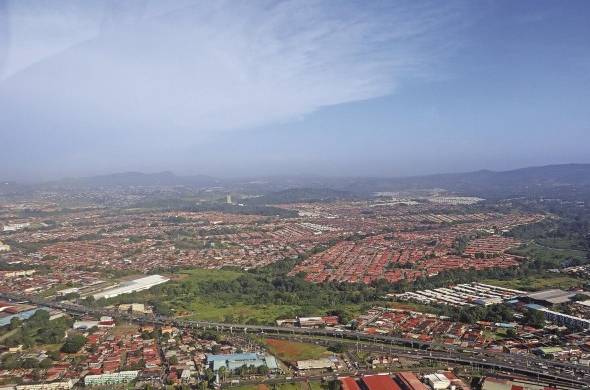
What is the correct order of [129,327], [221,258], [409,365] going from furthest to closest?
[221,258] < [129,327] < [409,365]

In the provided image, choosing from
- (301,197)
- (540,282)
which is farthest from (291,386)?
(301,197)

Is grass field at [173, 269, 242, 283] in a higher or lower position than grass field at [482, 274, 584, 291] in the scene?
lower

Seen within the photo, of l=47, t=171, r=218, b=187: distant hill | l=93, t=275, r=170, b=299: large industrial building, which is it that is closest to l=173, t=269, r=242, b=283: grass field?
l=93, t=275, r=170, b=299: large industrial building

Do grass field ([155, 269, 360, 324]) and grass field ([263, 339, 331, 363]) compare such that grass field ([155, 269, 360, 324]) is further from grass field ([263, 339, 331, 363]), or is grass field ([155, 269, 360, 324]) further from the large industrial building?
grass field ([263, 339, 331, 363])

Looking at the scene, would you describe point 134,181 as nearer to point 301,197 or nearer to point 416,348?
point 301,197

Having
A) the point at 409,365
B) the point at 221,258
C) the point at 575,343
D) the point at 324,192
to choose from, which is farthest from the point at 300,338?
the point at 324,192

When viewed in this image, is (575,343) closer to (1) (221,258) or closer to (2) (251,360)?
(2) (251,360)
